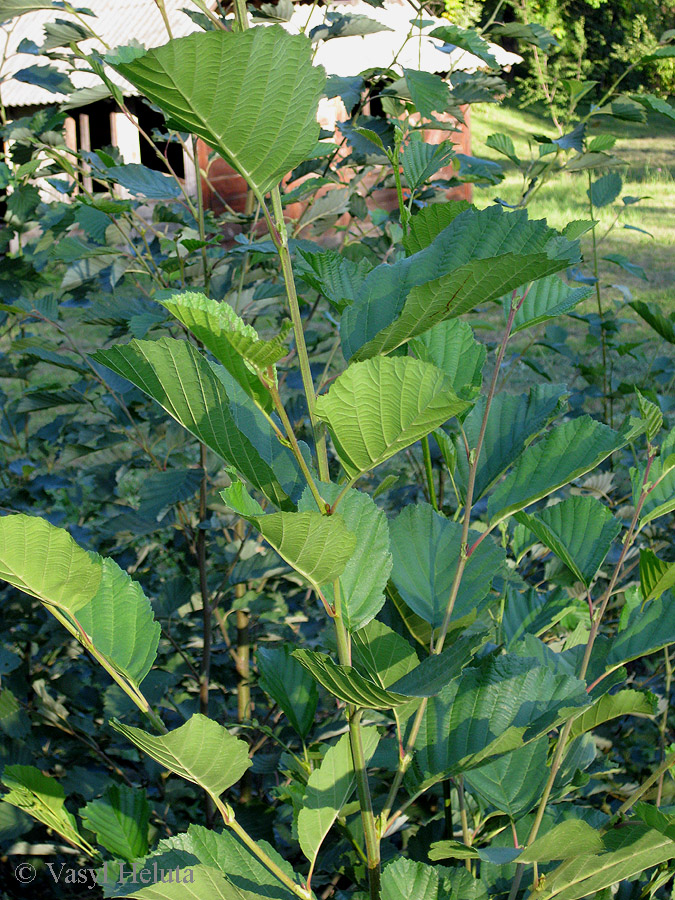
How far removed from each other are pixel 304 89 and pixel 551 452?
1.24 feet

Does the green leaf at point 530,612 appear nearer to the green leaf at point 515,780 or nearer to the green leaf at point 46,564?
the green leaf at point 515,780

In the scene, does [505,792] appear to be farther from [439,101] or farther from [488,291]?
[439,101]

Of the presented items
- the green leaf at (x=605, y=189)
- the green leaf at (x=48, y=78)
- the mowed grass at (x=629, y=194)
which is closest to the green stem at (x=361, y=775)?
the green leaf at (x=48, y=78)

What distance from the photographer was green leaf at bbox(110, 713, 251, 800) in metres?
0.55

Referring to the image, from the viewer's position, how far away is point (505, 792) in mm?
732

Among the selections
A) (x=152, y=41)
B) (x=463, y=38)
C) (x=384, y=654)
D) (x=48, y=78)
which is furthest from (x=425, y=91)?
(x=152, y=41)

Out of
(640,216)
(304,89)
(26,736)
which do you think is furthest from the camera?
(640,216)

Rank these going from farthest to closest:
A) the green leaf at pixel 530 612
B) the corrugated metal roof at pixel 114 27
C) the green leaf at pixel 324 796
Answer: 1. the corrugated metal roof at pixel 114 27
2. the green leaf at pixel 530 612
3. the green leaf at pixel 324 796

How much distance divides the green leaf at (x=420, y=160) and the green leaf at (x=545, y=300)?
0.50 ft

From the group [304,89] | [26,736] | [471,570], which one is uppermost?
[304,89]

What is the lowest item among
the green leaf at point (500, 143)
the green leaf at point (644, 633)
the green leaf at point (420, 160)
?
the green leaf at point (644, 633)

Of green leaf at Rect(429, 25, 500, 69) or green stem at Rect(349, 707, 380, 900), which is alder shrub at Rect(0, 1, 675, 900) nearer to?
green stem at Rect(349, 707, 380, 900)

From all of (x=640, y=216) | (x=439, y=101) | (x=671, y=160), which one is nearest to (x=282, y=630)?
(x=439, y=101)

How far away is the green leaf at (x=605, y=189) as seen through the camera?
7.07 ft
